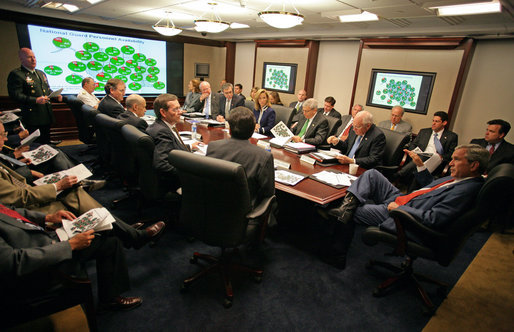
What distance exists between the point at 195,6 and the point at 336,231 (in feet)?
13.3

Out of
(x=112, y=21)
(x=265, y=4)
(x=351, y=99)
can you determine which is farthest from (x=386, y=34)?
(x=112, y=21)

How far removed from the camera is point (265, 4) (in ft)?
13.5

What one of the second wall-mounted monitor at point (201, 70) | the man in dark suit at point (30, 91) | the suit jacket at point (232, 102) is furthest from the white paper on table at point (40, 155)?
the second wall-mounted monitor at point (201, 70)

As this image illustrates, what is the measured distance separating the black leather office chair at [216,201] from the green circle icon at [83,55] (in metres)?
6.36

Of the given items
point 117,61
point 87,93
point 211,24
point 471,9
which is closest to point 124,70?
point 117,61

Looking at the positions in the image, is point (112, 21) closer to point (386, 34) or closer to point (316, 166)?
point (386, 34)

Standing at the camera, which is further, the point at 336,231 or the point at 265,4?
the point at 265,4

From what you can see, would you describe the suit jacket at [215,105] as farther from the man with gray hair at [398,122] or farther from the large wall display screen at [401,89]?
the man with gray hair at [398,122]

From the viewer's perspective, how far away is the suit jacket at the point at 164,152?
246 cm

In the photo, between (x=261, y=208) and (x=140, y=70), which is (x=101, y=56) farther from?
(x=261, y=208)

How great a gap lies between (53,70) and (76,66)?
47 cm

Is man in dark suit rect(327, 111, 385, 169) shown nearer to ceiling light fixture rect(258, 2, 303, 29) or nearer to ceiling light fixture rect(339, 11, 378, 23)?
ceiling light fixture rect(258, 2, 303, 29)

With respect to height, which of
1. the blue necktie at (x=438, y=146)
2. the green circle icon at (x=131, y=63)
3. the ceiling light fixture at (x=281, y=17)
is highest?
the ceiling light fixture at (x=281, y=17)

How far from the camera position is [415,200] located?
2.22 meters
